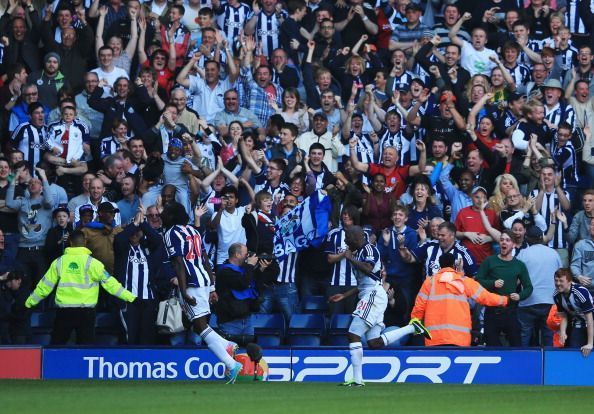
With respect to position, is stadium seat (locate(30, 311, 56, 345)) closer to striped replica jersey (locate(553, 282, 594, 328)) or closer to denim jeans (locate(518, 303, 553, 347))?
denim jeans (locate(518, 303, 553, 347))

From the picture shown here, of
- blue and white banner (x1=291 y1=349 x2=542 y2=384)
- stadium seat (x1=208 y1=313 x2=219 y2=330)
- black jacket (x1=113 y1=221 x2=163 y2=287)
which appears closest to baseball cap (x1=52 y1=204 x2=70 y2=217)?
black jacket (x1=113 y1=221 x2=163 y2=287)

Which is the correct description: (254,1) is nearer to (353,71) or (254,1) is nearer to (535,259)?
(353,71)

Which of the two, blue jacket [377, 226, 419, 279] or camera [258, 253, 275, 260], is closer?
camera [258, 253, 275, 260]

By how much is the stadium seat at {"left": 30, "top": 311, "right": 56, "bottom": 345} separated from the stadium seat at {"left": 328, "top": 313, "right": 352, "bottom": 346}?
155 inches

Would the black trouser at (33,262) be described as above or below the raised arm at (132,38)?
below

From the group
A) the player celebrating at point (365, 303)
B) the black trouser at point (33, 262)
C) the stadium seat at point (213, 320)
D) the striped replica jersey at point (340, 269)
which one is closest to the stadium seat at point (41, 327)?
the black trouser at point (33, 262)

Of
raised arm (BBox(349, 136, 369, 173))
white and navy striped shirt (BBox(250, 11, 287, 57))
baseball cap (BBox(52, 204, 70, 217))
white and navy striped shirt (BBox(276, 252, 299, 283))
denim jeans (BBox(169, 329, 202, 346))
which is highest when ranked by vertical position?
white and navy striped shirt (BBox(250, 11, 287, 57))

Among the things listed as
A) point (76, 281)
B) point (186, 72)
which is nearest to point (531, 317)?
point (76, 281)

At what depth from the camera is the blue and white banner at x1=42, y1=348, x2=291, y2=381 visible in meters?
18.1

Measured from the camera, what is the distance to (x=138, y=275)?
18953 millimetres

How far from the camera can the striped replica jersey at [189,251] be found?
1634 centimetres

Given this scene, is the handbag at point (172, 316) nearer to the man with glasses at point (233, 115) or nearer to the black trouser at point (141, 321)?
the black trouser at point (141, 321)

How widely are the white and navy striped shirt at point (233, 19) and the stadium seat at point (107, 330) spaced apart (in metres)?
6.47

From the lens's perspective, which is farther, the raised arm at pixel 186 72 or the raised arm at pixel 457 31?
the raised arm at pixel 457 31
